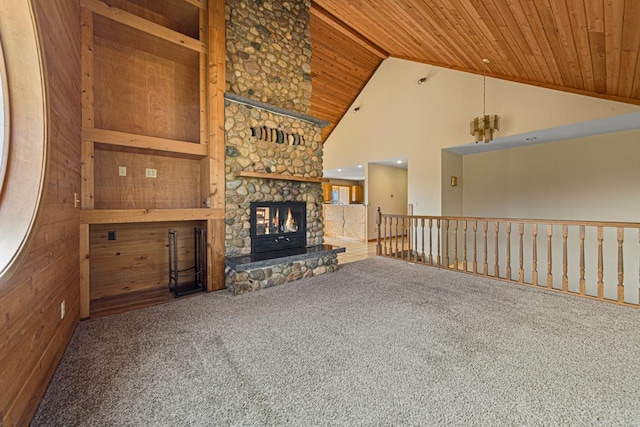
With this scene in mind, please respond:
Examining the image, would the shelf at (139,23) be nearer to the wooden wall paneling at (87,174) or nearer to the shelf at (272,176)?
the wooden wall paneling at (87,174)

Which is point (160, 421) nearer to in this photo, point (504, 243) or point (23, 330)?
point (23, 330)

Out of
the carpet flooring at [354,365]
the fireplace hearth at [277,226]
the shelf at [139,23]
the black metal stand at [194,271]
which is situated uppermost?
the shelf at [139,23]

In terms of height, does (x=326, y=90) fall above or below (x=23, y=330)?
above

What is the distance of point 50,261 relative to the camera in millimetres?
1832

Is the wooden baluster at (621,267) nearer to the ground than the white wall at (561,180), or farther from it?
nearer to the ground

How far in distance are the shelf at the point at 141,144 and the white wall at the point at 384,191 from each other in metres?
5.57

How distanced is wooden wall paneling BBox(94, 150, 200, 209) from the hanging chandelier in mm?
5061

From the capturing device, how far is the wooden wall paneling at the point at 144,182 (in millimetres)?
3107

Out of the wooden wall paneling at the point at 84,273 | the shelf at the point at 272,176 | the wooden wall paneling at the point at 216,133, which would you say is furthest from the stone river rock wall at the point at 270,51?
the wooden wall paneling at the point at 84,273

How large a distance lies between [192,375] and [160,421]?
0.37 metres

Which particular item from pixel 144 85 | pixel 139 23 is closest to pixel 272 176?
pixel 144 85

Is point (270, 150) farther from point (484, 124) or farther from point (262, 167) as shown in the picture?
point (484, 124)

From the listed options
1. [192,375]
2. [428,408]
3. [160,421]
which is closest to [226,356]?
[192,375]

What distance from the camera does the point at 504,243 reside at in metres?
6.55
